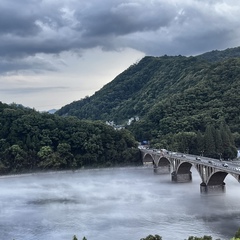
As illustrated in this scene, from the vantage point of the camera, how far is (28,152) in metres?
95.6

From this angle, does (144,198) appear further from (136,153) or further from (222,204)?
(136,153)

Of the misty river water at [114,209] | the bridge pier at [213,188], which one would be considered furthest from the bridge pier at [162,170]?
the bridge pier at [213,188]

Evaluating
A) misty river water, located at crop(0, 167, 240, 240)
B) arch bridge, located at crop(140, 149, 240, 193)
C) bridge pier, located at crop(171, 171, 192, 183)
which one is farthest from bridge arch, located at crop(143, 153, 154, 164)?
bridge pier, located at crop(171, 171, 192, 183)

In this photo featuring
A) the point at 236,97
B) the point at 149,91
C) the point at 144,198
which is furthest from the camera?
the point at 149,91

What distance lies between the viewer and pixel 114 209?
5384 cm


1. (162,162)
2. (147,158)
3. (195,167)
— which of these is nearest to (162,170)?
(162,162)

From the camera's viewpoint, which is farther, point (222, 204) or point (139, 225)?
point (222, 204)

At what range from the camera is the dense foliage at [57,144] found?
94.2 metres

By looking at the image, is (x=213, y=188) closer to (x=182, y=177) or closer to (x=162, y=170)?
(x=182, y=177)

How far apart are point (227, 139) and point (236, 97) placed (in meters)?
26.9

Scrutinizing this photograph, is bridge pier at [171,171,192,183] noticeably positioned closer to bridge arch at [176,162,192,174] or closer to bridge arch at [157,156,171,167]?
bridge arch at [176,162,192,174]

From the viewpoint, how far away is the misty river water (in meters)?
43.8

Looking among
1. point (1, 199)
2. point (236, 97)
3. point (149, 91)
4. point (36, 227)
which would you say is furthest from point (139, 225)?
point (149, 91)

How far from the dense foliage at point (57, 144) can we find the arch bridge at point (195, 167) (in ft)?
22.7
